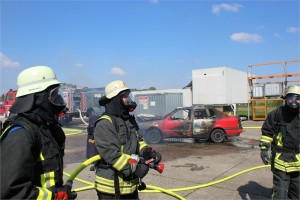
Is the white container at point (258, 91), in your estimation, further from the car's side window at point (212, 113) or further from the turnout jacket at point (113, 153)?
the turnout jacket at point (113, 153)

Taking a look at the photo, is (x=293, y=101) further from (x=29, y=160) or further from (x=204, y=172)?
(x=204, y=172)

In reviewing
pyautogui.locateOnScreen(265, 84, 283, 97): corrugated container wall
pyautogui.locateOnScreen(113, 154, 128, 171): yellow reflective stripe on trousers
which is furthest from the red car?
pyautogui.locateOnScreen(265, 84, 283, 97): corrugated container wall

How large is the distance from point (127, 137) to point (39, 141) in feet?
3.94

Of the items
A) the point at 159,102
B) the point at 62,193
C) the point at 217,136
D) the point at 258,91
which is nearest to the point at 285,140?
the point at 62,193

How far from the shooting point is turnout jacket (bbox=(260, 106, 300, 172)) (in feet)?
11.6

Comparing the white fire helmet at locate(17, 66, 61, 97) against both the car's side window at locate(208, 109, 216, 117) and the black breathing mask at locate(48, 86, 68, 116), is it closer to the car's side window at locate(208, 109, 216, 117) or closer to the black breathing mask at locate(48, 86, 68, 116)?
the black breathing mask at locate(48, 86, 68, 116)

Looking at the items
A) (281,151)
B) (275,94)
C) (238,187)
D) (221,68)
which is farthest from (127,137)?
(275,94)

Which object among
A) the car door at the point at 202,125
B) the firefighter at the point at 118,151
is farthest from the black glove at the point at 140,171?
the car door at the point at 202,125

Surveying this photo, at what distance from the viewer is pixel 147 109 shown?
18.8 metres

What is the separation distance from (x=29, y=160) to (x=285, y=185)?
319cm

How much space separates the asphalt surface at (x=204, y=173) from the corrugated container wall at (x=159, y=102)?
7487 millimetres

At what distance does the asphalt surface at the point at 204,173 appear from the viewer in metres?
5.06

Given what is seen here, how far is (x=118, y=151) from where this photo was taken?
8.74 ft

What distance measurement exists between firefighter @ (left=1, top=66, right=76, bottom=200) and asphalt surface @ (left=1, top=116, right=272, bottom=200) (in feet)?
9.31
